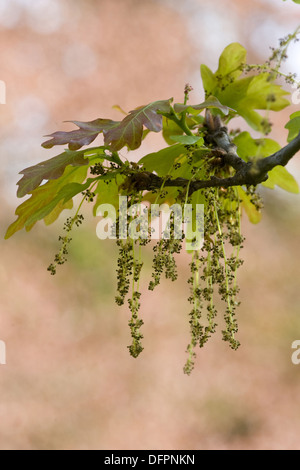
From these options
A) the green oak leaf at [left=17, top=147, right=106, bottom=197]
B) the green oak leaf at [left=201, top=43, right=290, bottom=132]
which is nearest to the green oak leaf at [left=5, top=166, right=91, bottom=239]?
the green oak leaf at [left=17, top=147, right=106, bottom=197]

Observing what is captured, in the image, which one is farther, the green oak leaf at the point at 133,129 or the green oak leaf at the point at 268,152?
the green oak leaf at the point at 268,152

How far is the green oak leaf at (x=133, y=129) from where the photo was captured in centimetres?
35

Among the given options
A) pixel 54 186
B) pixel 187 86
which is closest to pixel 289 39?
pixel 187 86

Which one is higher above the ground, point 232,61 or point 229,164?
point 232,61

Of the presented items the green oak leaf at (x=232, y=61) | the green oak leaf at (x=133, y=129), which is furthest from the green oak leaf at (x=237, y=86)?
the green oak leaf at (x=133, y=129)

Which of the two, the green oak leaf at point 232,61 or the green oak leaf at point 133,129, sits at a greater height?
the green oak leaf at point 232,61

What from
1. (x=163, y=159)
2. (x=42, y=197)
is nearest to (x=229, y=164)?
(x=163, y=159)

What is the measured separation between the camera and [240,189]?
0.49 m

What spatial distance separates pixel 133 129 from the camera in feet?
1.17

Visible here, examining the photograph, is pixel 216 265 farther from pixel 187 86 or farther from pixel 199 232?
pixel 187 86

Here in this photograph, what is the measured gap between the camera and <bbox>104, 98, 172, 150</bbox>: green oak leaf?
1.15ft

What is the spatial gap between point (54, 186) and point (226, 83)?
0.62 ft

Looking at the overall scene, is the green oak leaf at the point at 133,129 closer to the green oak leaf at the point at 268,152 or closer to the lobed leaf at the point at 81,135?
the lobed leaf at the point at 81,135

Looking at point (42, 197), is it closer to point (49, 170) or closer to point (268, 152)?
point (49, 170)
